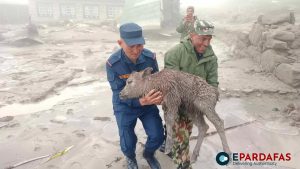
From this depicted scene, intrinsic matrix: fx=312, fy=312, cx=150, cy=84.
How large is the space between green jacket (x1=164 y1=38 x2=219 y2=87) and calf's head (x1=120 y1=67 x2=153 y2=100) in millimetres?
433

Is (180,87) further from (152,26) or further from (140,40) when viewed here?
(152,26)

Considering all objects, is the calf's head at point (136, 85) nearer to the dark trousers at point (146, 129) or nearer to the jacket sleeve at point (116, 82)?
the jacket sleeve at point (116, 82)

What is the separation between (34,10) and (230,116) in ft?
101

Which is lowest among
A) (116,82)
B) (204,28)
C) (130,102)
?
(130,102)

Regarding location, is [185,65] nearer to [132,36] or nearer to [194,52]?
[194,52]

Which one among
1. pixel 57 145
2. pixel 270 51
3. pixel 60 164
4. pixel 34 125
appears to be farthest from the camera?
pixel 270 51

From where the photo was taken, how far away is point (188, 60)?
391 cm

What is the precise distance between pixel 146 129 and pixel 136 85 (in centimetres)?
81

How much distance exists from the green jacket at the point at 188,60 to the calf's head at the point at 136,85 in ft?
1.42

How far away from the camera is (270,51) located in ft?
33.5

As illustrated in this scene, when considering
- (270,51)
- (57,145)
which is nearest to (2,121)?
(57,145)

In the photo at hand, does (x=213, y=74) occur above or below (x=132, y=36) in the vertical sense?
below
